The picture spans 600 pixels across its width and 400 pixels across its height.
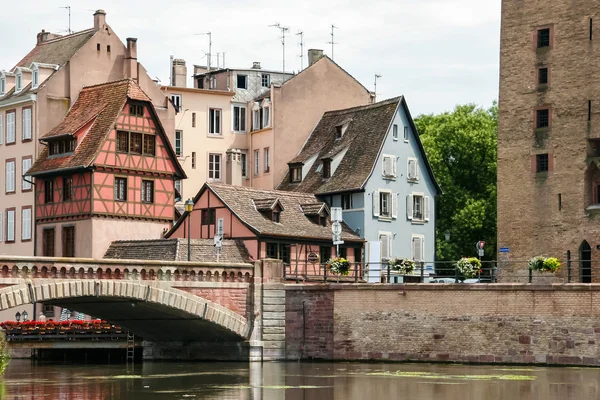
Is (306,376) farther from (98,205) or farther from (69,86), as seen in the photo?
(69,86)

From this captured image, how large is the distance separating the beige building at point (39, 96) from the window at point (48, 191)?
1.51 metres

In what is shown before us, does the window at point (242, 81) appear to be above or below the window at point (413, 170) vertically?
above

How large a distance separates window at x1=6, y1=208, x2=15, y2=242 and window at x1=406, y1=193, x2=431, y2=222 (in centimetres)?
2340

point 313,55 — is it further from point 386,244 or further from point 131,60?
point 386,244

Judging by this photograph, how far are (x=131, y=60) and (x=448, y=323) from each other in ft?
102

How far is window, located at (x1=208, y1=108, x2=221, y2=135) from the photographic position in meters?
94.8

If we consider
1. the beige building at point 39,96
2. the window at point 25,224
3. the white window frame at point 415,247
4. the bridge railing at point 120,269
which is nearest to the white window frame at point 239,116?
the beige building at point 39,96

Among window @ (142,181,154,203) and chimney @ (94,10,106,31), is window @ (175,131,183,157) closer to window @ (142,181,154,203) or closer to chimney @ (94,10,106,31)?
chimney @ (94,10,106,31)

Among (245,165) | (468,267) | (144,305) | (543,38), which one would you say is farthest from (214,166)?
(468,267)

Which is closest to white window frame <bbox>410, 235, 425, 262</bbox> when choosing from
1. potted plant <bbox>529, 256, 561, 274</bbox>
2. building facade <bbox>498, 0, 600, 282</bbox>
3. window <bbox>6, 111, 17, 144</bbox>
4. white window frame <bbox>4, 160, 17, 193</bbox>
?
building facade <bbox>498, 0, 600, 282</bbox>

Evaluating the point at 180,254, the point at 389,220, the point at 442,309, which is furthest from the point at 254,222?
the point at 442,309

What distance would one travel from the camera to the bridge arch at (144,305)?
190ft

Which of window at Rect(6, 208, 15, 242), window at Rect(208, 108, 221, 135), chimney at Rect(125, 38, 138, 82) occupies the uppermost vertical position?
chimney at Rect(125, 38, 138, 82)

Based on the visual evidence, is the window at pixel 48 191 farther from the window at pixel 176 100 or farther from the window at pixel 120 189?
the window at pixel 176 100
